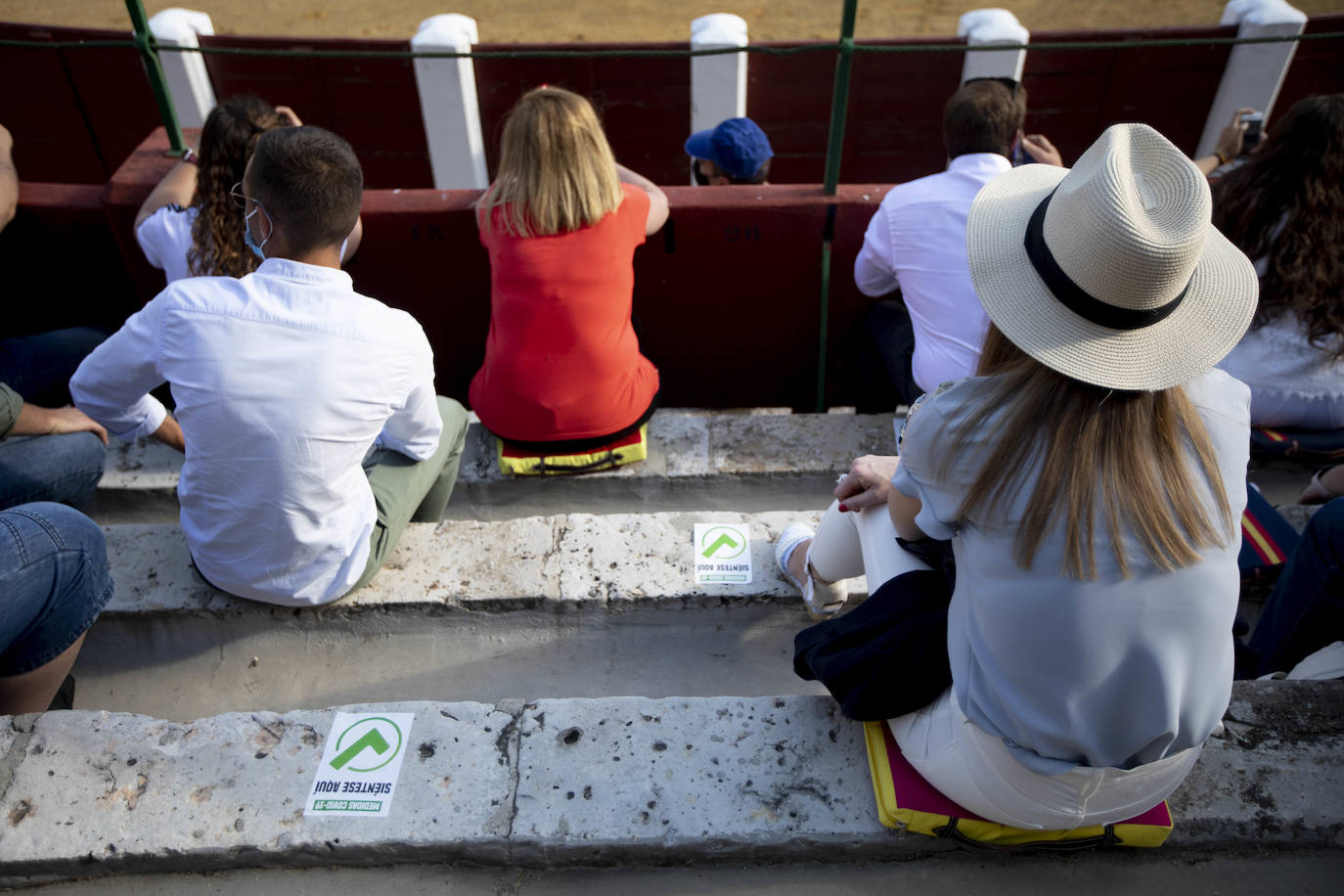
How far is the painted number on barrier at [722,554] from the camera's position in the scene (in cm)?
252

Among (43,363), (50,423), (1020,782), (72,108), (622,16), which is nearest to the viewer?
(1020,782)

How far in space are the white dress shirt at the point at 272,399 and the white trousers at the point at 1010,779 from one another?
1.40 meters

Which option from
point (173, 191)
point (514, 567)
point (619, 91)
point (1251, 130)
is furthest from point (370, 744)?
point (619, 91)

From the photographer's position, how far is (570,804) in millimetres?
1903

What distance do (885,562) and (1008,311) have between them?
760 millimetres

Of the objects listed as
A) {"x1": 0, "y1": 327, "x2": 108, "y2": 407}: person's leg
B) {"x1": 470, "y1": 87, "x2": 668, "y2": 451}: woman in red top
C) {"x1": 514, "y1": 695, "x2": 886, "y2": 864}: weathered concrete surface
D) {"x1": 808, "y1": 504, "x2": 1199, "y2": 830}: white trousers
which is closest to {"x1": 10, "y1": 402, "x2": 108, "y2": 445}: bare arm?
{"x1": 0, "y1": 327, "x2": 108, "y2": 407}: person's leg

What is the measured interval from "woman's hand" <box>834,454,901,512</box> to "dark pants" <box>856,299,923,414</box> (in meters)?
1.38

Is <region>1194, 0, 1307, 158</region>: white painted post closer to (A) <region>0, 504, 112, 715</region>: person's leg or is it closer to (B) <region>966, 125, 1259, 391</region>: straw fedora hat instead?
(B) <region>966, 125, 1259, 391</region>: straw fedora hat

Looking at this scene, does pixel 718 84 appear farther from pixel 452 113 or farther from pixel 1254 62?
pixel 1254 62

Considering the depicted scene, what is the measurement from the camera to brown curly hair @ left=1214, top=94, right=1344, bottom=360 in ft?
9.20

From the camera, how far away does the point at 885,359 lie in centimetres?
368

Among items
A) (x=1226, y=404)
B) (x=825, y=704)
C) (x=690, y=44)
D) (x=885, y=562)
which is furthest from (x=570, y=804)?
(x=690, y=44)

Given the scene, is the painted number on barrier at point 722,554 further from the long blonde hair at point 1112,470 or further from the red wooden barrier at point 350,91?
the red wooden barrier at point 350,91

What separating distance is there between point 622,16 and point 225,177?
9283 millimetres
